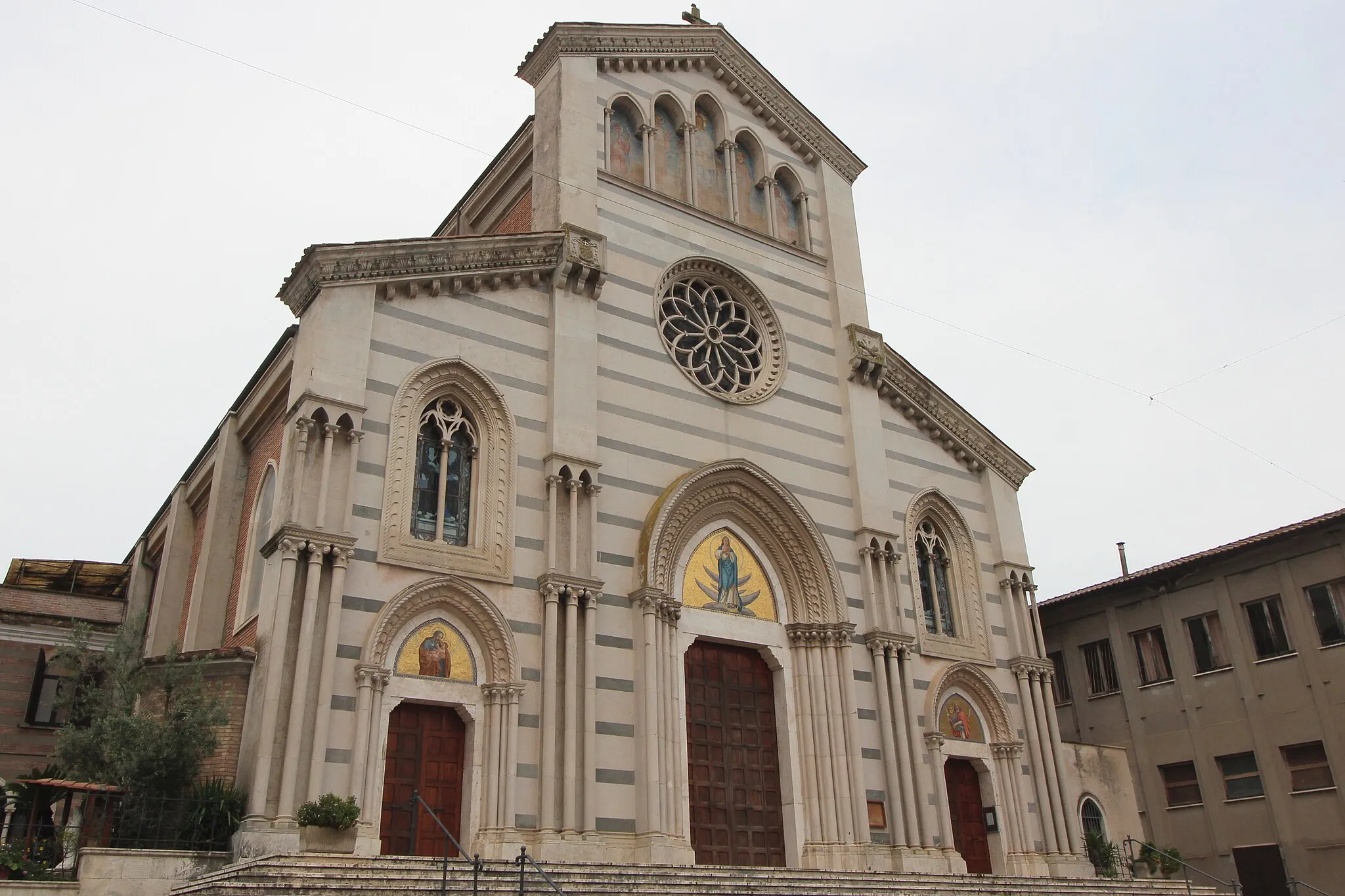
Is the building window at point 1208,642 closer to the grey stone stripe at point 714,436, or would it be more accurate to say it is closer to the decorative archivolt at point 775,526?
the grey stone stripe at point 714,436

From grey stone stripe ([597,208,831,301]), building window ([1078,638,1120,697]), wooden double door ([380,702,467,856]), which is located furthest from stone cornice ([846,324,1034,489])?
wooden double door ([380,702,467,856])

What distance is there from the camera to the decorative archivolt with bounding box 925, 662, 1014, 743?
2298 centimetres

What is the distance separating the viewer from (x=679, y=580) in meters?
20.7

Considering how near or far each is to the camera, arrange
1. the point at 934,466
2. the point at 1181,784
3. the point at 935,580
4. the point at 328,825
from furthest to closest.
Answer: the point at 1181,784, the point at 934,466, the point at 935,580, the point at 328,825

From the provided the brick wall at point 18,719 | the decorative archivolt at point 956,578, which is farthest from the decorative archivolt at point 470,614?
the brick wall at point 18,719

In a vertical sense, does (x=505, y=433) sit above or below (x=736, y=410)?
below

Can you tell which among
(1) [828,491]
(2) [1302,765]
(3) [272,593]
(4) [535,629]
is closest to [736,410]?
(1) [828,491]

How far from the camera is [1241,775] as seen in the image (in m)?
26.1

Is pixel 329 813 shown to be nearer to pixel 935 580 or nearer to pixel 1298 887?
pixel 935 580

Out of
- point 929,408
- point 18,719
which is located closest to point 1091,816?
point 929,408

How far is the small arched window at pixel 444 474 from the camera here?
18328 millimetres

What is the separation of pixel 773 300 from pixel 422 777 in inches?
491

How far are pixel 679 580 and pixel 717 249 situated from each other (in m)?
7.38

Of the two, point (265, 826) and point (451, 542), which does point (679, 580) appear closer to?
point (451, 542)
